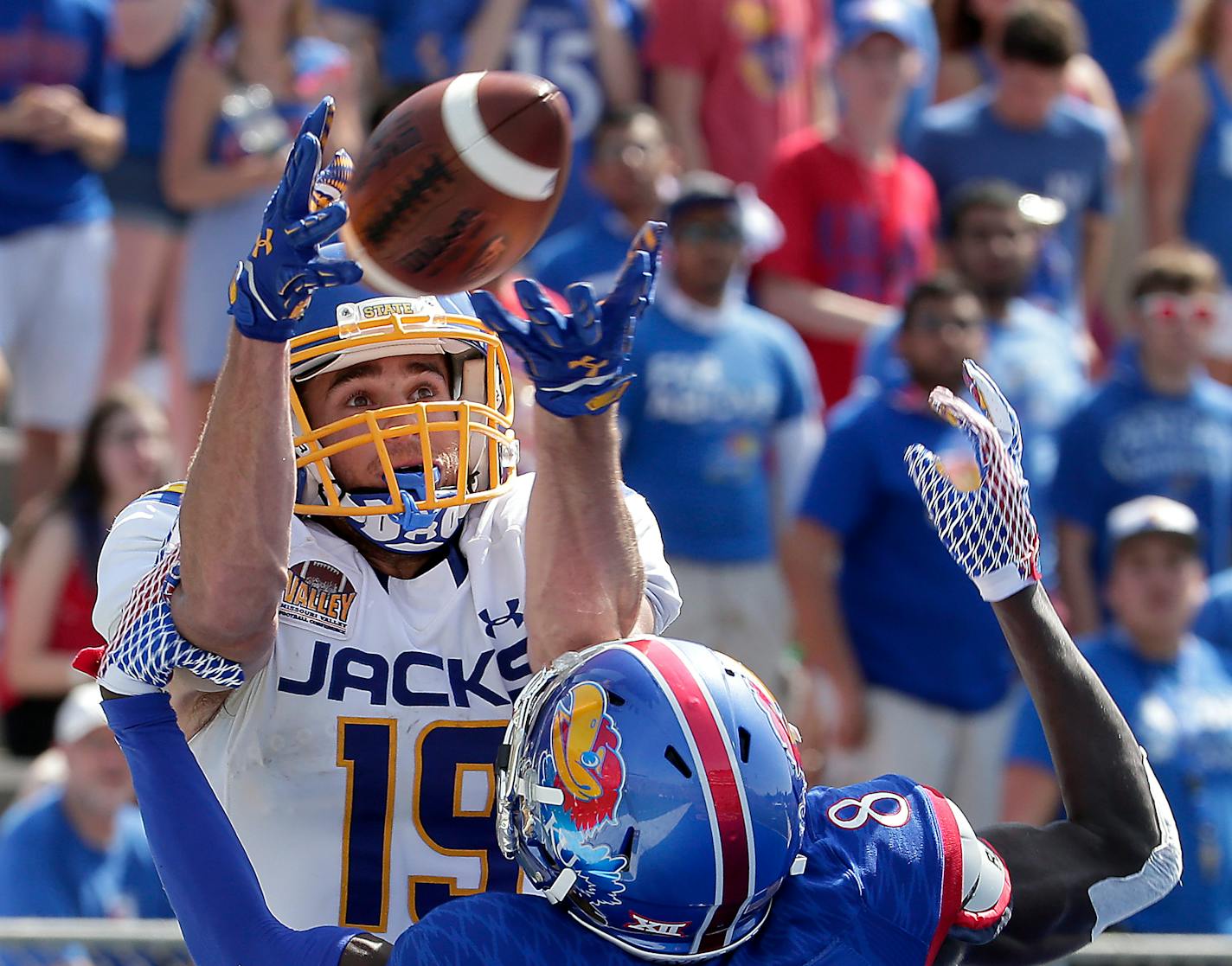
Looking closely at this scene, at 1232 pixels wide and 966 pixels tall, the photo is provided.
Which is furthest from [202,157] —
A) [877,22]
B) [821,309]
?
[877,22]

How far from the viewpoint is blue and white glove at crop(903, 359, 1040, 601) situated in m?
2.43

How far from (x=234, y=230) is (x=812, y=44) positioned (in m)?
2.34

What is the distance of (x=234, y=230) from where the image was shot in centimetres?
618

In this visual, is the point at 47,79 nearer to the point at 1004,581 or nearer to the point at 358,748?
the point at 358,748

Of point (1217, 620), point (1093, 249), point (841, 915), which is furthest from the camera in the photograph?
point (1093, 249)

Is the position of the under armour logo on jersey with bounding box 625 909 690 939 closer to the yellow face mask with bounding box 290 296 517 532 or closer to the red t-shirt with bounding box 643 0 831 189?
the yellow face mask with bounding box 290 296 517 532

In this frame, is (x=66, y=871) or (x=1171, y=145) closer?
(x=66, y=871)

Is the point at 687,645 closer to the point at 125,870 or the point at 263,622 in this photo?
the point at 263,622

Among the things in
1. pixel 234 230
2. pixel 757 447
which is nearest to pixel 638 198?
pixel 757 447

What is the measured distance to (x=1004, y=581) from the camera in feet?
8.00

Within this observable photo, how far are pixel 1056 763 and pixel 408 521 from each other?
2.96ft

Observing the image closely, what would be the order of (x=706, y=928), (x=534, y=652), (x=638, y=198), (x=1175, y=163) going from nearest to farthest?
(x=706, y=928) < (x=534, y=652) < (x=638, y=198) < (x=1175, y=163)

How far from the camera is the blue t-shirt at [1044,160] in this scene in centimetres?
676

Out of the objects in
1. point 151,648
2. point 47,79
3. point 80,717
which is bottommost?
point 80,717
